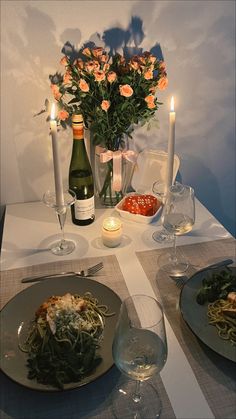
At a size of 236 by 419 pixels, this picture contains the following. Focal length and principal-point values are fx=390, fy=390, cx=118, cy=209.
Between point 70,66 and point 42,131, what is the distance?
255 mm

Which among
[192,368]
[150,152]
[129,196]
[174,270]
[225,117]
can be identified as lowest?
[192,368]

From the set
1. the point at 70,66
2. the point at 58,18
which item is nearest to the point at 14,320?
the point at 70,66

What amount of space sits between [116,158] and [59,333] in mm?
631

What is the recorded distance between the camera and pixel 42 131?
1305mm

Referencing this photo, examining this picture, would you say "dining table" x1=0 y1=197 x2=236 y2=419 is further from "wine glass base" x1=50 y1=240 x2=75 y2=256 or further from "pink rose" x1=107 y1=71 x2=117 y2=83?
"pink rose" x1=107 y1=71 x2=117 y2=83

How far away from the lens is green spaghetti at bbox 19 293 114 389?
0.71m

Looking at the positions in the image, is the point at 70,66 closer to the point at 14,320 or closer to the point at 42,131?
the point at 42,131

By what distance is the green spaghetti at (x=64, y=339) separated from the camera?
71cm

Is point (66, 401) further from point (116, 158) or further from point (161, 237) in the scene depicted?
point (116, 158)

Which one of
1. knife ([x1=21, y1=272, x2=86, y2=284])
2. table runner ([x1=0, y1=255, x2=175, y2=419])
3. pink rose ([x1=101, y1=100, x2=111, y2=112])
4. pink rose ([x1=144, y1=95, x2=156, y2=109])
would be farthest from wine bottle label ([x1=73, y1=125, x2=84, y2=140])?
table runner ([x1=0, y1=255, x2=175, y2=419])

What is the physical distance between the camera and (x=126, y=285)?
3.25ft

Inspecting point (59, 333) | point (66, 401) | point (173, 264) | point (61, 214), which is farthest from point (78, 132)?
point (66, 401)

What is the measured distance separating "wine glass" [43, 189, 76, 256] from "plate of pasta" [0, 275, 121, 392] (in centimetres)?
18

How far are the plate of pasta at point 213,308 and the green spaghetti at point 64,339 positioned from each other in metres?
0.19
